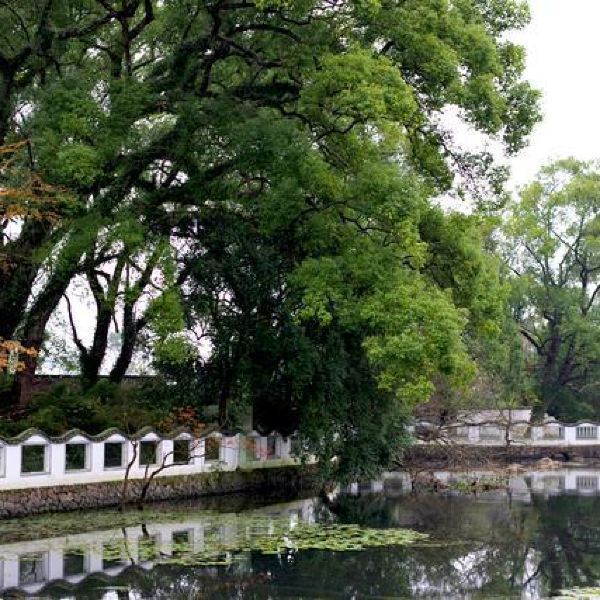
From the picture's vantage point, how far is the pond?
436 inches

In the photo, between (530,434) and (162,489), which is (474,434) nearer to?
(530,434)

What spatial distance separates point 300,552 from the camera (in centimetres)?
1315

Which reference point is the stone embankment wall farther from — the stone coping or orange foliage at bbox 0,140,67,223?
orange foliage at bbox 0,140,67,223

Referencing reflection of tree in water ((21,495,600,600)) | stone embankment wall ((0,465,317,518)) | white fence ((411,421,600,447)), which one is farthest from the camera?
white fence ((411,421,600,447))

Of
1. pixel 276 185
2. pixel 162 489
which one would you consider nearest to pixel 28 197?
pixel 276 185

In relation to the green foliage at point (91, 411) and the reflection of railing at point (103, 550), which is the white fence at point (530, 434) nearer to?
the green foliage at point (91, 411)

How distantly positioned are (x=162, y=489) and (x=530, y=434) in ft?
64.1

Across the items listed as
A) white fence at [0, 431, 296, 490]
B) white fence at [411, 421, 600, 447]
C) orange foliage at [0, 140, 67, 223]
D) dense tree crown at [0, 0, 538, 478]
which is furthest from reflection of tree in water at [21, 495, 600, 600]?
white fence at [411, 421, 600, 447]

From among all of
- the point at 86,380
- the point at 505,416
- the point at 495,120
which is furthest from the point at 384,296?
the point at 505,416

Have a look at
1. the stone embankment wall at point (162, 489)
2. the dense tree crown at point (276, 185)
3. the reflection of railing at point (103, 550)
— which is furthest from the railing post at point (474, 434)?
the reflection of railing at point (103, 550)

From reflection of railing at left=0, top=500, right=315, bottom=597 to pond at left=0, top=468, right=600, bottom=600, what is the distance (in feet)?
0.05

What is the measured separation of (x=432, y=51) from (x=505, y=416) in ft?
65.8

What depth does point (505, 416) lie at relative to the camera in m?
33.6

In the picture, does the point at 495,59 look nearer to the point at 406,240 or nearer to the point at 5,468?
the point at 406,240
